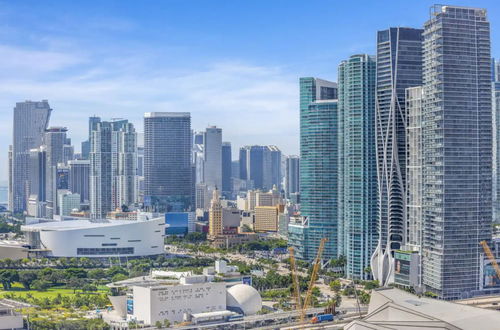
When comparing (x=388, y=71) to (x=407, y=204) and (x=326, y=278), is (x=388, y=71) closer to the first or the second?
(x=407, y=204)

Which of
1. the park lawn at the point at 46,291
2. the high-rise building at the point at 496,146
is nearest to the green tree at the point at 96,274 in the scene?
the park lawn at the point at 46,291

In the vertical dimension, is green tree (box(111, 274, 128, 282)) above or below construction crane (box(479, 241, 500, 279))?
below

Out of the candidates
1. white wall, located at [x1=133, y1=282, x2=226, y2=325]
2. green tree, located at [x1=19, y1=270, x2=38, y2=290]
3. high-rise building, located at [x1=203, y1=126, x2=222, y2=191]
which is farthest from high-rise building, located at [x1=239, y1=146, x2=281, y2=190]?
white wall, located at [x1=133, y1=282, x2=226, y2=325]

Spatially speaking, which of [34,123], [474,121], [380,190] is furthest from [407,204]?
[34,123]

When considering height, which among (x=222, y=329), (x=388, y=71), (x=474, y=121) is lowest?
(x=222, y=329)

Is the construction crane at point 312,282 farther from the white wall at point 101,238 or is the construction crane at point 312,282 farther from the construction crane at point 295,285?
the white wall at point 101,238

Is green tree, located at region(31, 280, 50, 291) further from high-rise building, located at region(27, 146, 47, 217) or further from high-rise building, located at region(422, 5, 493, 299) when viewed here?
high-rise building, located at region(27, 146, 47, 217)
